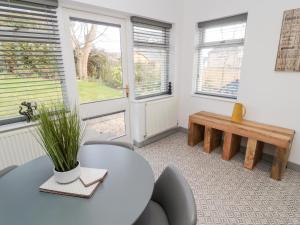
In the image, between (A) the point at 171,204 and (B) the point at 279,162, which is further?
(B) the point at 279,162

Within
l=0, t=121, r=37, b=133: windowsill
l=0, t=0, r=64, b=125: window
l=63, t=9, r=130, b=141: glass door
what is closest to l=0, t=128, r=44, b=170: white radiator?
l=0, t=121, r=37, b=133: windowsill

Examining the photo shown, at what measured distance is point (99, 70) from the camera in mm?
2508

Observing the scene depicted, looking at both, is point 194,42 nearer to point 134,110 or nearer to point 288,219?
point 134,110

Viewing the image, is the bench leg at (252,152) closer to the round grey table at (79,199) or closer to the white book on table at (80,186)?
the round grey table at (79,199)

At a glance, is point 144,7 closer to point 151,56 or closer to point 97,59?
point 151,56

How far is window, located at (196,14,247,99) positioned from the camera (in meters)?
2.65

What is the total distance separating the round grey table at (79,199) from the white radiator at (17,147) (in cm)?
76

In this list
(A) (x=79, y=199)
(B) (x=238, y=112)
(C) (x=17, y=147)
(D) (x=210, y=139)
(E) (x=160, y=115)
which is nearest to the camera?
(A) (x=79, y=199)

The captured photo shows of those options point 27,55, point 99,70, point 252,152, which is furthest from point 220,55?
point 27,55

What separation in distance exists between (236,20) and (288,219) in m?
2.51

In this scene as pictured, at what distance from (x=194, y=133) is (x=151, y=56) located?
59.9 inches

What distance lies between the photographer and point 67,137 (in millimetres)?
940

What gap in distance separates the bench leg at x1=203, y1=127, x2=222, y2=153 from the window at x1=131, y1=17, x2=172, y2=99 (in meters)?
1.16

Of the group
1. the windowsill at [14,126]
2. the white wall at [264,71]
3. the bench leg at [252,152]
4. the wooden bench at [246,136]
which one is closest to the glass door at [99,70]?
the windowsill at [14,126]
